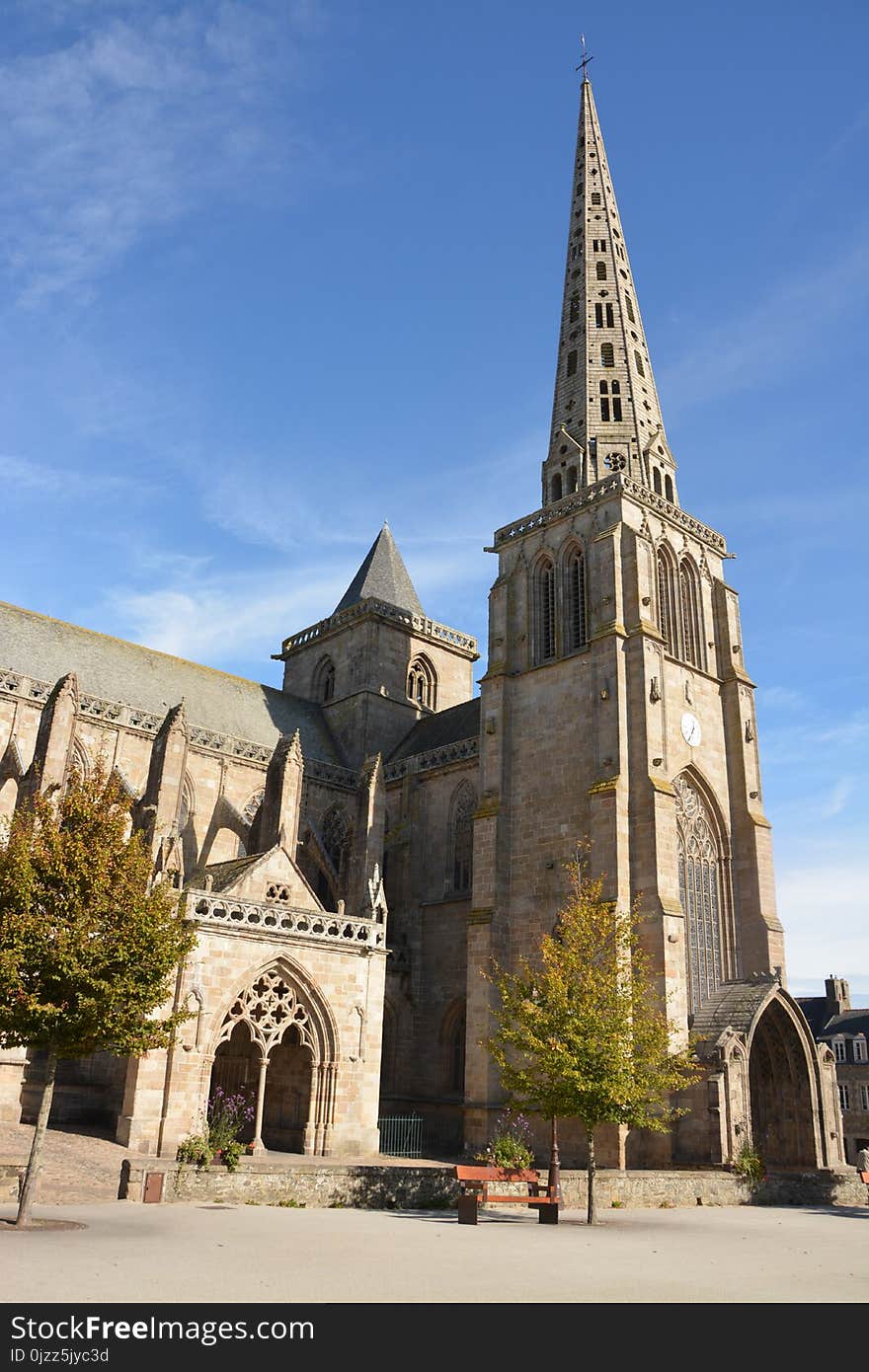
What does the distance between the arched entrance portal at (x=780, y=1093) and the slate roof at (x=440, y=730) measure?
14494mm

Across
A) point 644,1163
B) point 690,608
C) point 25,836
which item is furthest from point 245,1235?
point 690,608

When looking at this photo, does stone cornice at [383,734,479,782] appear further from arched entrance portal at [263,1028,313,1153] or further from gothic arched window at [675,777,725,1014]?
arched entrance portal at [263,1028,313,1153]

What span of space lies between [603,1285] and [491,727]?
23856 mm

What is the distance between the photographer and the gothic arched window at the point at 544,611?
111ft

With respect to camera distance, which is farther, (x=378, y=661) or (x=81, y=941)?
(x=378, y=661)

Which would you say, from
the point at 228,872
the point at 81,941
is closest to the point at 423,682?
the point at 228,872

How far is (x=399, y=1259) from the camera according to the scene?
1077 centimetres

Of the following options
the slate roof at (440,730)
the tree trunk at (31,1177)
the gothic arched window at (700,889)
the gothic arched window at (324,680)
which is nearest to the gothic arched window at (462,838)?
the slate roof at (440,730)

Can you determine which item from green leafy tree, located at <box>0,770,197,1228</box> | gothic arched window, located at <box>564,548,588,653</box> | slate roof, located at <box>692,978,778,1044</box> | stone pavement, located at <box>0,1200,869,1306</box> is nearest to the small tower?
gothic arched window, located at <box>564,548,588,653</box>

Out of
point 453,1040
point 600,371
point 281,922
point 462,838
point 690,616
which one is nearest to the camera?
point 281,922

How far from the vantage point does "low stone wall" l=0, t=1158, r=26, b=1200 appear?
596 inches

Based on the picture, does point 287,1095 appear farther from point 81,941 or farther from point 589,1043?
point 81,941

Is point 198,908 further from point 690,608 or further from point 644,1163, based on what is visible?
point 690,608

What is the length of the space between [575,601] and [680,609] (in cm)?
346
